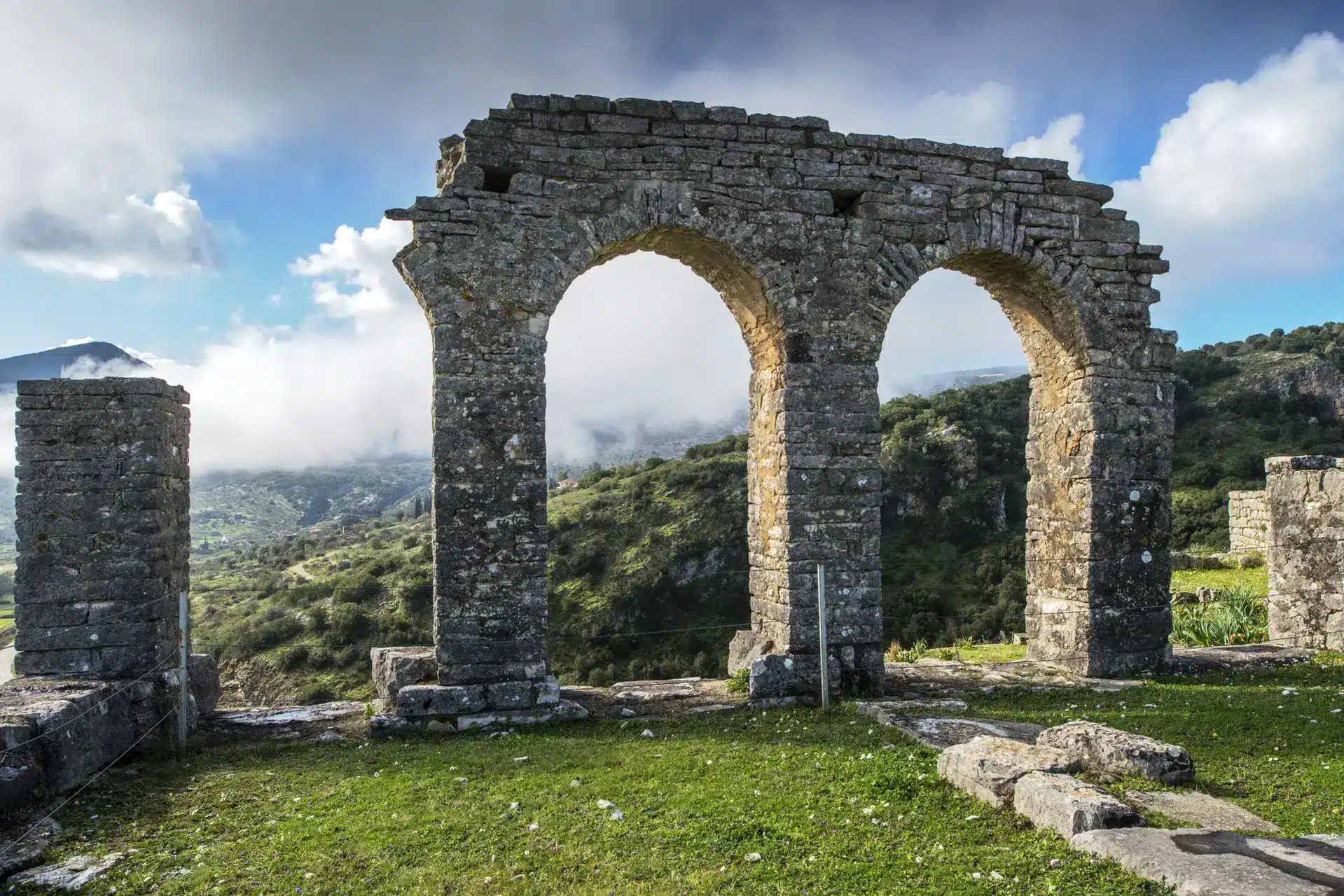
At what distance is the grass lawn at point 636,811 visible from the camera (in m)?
4.53

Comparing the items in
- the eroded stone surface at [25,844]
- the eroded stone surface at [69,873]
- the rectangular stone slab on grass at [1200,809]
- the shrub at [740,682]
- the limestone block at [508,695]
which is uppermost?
the limestone block at [508,695]

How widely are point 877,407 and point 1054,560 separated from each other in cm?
308

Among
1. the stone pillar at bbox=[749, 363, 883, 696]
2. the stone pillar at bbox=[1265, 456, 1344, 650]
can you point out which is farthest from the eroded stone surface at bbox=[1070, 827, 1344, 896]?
the stone pillar at bbox=[1265, 456, 1344, 650]

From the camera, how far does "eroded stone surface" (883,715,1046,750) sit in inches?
272

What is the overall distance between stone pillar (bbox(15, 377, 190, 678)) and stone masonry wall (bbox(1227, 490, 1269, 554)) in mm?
20824

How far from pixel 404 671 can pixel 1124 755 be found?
5974 millimetres

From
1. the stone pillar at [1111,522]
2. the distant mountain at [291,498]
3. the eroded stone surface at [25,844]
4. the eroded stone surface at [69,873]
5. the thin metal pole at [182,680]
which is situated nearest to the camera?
the eroded stone surface at [69,873]

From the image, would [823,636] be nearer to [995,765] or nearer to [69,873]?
[995,765]

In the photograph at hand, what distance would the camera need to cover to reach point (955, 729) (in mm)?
7223

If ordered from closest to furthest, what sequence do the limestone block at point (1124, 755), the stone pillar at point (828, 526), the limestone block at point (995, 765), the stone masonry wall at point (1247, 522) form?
the limestone block at point (995, 765), the limestone block at point (1124, 755), the stone pillar at point (828, 526), the stone masonry wall at point (1247, 522)

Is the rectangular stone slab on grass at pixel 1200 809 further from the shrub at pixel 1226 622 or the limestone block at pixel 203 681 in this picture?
the limestone block at pixel 203 681

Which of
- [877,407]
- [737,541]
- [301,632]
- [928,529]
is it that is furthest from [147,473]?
[928,529]

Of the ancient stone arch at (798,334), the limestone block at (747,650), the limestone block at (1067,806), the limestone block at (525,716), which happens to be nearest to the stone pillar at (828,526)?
the ancient stone arch at (798,334)

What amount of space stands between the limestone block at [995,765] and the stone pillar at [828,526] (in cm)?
273
